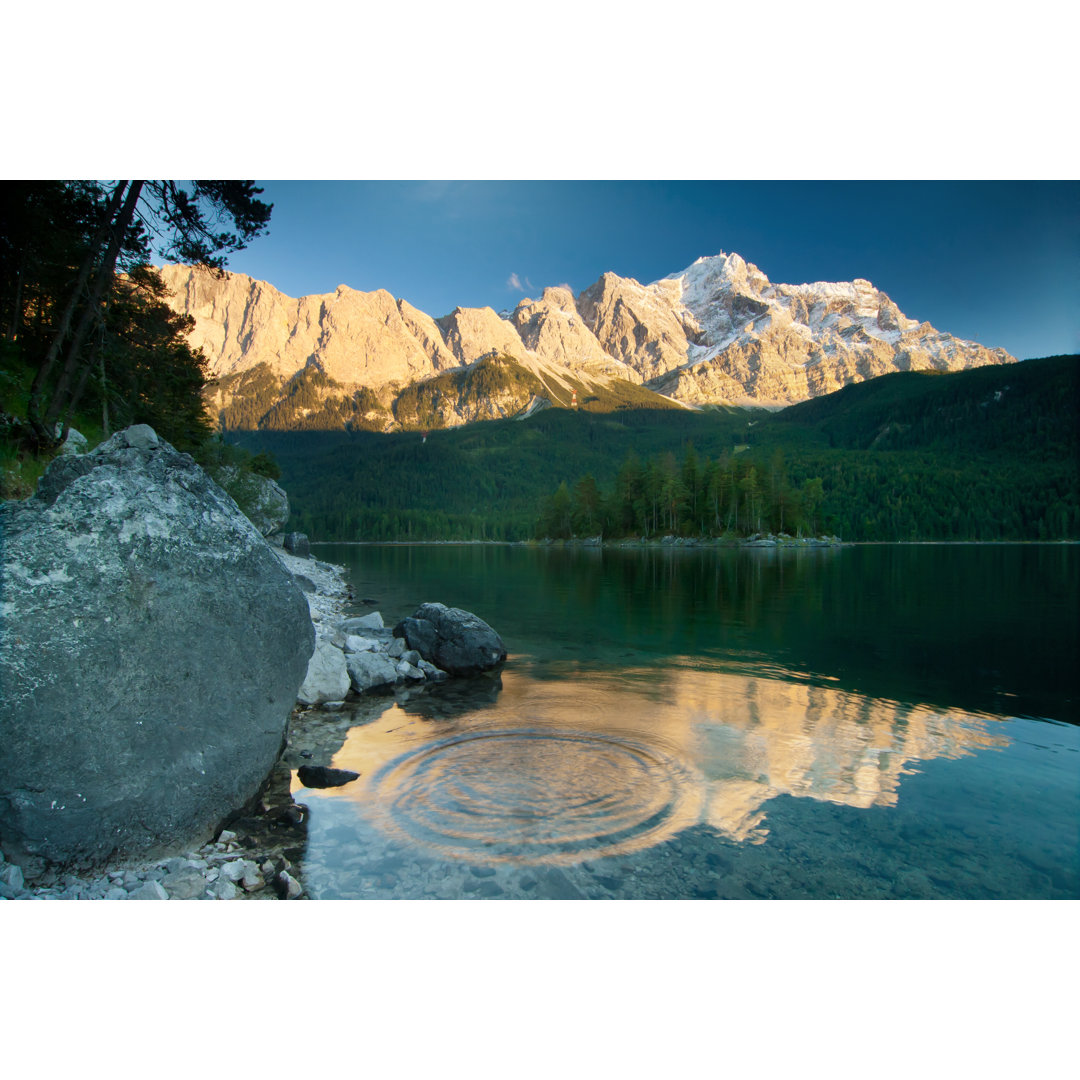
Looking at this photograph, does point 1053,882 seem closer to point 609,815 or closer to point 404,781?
point 609,815

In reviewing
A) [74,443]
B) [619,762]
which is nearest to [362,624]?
[74,443]

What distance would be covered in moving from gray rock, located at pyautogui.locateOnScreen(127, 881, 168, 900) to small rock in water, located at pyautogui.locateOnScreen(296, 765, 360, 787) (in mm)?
3139

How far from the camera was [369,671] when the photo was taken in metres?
14.1

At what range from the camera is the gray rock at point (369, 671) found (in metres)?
13.9

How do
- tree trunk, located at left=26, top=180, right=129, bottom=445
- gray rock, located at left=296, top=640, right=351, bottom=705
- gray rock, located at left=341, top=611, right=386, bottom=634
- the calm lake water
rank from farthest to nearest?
gray rock, located at left=341, top=611, right=386, bottom=634 < gray rock, located at left=296, top=640, right=351, bottom=705 < tree trunk, located at left=26, top=180, right=129, bottom=445 < the calm lake water

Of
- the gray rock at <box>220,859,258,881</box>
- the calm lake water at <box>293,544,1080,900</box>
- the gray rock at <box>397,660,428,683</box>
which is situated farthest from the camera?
the gray rock at <box>397,660,428,683</box>

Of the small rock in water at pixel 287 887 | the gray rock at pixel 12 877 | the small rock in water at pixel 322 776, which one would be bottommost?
the small rock in water at pixel 322 776

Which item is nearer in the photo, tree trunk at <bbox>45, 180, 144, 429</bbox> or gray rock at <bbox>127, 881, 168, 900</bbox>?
gray rock at <bbox>127, 881, 168, 900</bbox>

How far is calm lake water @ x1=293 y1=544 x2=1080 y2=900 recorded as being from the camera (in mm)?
6312

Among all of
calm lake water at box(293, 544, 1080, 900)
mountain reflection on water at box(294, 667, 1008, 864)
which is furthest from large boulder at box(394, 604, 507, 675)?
mountain reflection on water at box(294, 667, 1008, 864)

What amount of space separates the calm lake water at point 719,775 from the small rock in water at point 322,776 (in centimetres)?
19

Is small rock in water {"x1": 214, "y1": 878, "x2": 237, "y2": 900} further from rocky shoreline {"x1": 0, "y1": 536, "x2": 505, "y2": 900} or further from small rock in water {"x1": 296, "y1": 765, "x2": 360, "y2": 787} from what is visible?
small rock in water {"x1": 296, "y1": 765, "x2": 360, "y2": 787}

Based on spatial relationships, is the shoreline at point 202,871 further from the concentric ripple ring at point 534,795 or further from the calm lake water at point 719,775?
the concentric ripple ring at point 534,795

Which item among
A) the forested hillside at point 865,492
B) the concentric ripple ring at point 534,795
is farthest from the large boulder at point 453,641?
the forested hillside at point 865,492
